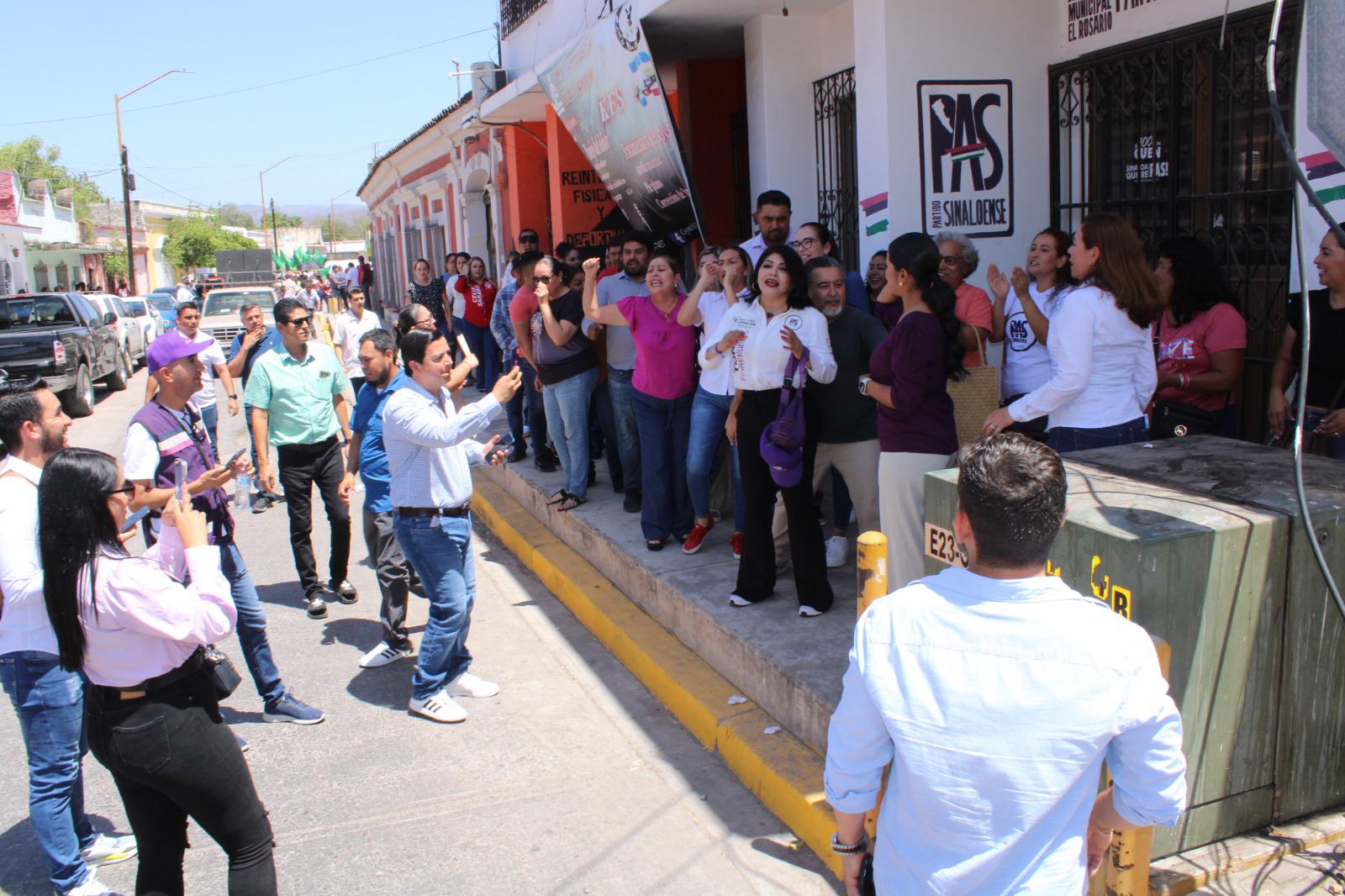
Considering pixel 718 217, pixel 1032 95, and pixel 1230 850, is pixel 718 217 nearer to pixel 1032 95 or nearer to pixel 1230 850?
pixel 1032 95

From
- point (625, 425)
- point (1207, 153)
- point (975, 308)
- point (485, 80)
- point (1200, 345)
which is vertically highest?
point (485, 80)

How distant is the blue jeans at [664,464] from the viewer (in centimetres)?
639

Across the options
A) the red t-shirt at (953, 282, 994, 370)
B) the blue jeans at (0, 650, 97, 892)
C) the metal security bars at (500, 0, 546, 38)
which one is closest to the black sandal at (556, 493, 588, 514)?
the red t-shirt at (953, 282, 994, 370)

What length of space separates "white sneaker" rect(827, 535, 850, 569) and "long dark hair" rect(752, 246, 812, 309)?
151 centimetres

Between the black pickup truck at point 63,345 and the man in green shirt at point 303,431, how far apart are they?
11.1m

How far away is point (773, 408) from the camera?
16.8ft

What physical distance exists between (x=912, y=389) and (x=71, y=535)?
3.03 metres

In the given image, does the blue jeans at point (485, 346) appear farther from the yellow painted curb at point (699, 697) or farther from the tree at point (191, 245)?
the tree at point (191, 245)

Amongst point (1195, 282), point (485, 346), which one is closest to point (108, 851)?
point (1195, 282)

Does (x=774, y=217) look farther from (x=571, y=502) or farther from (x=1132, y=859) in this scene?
(x=1132, y=859)

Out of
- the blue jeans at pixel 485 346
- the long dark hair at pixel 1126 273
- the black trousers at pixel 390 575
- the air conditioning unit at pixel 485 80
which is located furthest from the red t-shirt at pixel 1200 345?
the air conditioning unit at pixel 485 80

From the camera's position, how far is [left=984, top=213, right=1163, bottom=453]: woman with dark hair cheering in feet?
13.8

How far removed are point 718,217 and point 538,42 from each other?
13.2 ft

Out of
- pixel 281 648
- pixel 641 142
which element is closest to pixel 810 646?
pixel 281 648
